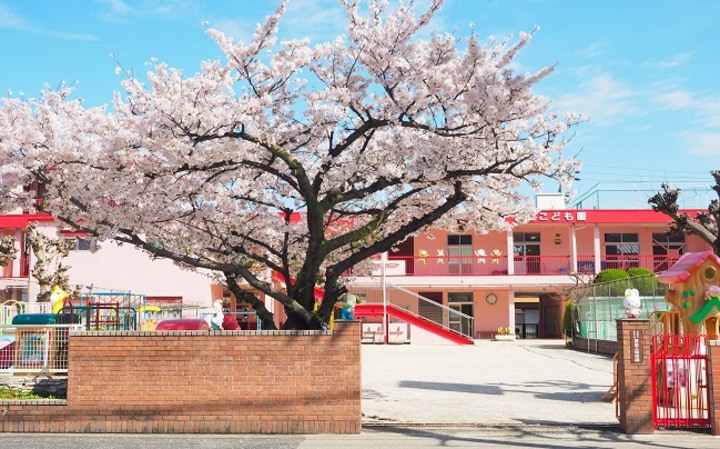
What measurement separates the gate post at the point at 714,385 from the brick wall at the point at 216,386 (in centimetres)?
486

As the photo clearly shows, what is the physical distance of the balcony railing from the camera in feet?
126

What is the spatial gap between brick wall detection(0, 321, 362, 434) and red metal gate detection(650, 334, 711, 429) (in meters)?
4.36

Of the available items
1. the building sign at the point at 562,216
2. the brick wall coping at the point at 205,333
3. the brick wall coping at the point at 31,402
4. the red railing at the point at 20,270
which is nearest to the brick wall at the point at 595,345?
the building sign at the point at 562,216

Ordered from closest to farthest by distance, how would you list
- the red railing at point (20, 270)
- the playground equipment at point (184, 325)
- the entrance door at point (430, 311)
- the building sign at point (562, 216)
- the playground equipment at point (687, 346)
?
the playground equipment at point (687, 346)
the playground equipment at point (184, 325)
the entrance door at point (430, 311)
the red railing at point (20, 270)
the building sign at point (562, 216)

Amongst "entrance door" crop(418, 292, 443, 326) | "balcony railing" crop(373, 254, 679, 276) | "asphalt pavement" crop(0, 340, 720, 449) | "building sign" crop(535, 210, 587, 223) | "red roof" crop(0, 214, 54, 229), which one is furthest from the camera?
"balcony railing" crop(373, 254, 679, 276)

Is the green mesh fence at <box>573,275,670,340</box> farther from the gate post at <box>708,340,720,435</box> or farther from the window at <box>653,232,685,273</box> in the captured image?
the window at <box>653,232,685,273</box>

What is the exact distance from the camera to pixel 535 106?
11.5m

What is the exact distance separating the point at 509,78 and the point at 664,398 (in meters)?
5.23

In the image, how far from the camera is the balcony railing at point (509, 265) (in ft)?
126

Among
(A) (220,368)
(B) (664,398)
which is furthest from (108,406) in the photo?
(B) (664,398)

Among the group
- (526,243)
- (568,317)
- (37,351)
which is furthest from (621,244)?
(37,351)

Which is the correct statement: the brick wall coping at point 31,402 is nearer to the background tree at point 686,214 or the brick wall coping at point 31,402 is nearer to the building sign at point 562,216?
the background tree at point 686,214

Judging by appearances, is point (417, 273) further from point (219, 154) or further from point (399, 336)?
point (219, 154)

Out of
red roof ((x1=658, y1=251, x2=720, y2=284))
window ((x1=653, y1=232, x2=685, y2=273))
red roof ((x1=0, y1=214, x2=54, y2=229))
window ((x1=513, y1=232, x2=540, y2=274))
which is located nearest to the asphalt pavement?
red roof ((x1=658, y1=251, x2=720, y2=284))
